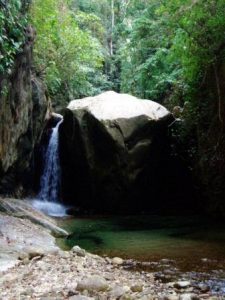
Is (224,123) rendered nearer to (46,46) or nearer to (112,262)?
(112,262)

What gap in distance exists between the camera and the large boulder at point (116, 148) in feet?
55.8

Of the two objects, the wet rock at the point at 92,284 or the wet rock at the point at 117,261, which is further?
the wet rock at the point at 117,261

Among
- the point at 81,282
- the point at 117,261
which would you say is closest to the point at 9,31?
the point at 117,261

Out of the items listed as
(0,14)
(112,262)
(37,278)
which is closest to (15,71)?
(0,14)

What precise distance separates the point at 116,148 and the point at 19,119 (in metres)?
4.21

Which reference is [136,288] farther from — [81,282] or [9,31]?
[9,31]

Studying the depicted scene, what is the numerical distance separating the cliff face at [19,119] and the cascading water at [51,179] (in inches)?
42.0

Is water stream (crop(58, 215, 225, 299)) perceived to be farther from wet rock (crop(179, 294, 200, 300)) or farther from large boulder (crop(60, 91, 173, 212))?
large boulder (crop(60, 91, 173, 212))

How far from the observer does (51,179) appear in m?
19.3

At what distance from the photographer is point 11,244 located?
922 cm

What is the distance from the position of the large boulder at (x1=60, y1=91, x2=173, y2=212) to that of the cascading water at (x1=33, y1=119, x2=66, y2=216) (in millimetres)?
1174

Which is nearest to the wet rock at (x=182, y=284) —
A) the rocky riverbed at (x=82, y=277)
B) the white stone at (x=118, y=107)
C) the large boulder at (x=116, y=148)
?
the rocky riverbed at (x=82, y=277)

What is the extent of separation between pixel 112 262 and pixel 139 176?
8774mm

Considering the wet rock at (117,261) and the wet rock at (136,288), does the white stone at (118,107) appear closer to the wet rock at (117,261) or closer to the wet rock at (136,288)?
the wet rock at (117,261)
